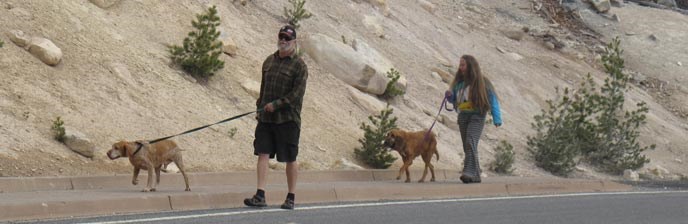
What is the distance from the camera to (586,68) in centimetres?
3238

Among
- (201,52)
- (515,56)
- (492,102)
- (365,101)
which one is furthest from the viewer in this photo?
(515,56)

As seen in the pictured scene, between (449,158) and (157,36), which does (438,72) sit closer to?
(449,158)

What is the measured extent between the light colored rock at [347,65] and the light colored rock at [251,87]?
8.85 feet

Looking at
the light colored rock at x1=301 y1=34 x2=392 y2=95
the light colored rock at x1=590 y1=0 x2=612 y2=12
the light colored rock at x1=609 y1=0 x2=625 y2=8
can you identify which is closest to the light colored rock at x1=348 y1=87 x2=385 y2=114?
the light colored rock at x1=301 y1=34 x2=392 y2=95

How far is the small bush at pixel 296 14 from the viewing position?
74.8 feet

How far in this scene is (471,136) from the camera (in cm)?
1536

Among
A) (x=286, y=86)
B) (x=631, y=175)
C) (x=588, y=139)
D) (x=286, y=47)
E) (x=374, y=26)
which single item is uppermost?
(x=286, y=47)

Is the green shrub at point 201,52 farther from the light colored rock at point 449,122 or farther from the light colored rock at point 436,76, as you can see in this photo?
the light colored rock at point 436,76

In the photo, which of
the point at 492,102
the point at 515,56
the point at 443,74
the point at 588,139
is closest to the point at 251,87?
the point at 492,102

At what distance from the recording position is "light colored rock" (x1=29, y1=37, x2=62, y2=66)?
1586 centimetres

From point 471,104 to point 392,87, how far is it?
6.61 m

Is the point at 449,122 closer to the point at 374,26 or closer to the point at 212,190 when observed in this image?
the point at 374,26

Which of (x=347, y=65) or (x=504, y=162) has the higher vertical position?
(x=347, y=65)

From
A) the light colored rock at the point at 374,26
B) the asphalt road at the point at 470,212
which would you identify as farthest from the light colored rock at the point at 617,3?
the asphalt road at the point at 470,212
